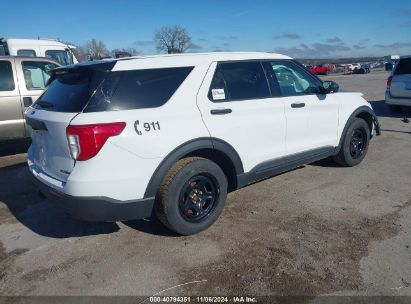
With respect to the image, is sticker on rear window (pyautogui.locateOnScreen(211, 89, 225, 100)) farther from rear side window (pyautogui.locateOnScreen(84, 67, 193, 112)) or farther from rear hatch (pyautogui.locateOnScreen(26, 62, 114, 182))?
rear hatch (pyautogui.locateOnScreen(26, 62, 114, 182))

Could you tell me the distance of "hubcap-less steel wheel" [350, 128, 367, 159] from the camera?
570cm

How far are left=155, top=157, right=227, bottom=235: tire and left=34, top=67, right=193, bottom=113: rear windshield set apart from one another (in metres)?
0.69

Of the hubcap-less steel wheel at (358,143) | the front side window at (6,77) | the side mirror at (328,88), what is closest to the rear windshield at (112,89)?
the side mirror at (328,88)

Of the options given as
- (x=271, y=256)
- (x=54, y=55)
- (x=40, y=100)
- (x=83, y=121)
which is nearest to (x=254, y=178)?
(x=271, y=256)

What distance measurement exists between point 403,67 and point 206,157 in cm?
859

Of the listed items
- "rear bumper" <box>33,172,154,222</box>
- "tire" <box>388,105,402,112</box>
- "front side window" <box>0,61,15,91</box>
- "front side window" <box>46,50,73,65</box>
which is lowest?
"tire" <box>388,105,402,112</box>

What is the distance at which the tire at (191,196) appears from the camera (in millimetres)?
3480

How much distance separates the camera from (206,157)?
390cm

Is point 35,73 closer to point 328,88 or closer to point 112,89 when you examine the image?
point 112,89

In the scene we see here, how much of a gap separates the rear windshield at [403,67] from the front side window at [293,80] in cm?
641

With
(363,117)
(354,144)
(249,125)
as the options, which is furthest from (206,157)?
(363,117)

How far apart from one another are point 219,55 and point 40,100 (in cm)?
194

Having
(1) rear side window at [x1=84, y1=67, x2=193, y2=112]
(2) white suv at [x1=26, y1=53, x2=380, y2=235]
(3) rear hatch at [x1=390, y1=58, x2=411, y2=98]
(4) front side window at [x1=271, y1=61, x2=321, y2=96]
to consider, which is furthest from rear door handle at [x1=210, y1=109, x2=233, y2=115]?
(3) rear hatch at [x1=390, y1=58, x2=411, y2=98]

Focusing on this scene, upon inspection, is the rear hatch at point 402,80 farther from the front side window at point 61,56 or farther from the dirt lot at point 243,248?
the front side window at point 61,56
